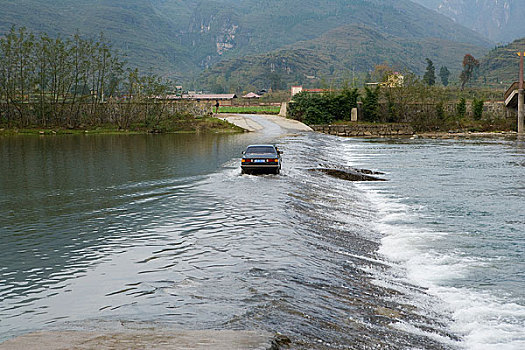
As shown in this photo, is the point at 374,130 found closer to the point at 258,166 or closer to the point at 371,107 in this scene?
the point at 371,107

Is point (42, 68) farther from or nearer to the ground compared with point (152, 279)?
farther from the ground

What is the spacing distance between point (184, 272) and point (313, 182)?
14.1 m

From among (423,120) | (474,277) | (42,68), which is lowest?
(474,277)

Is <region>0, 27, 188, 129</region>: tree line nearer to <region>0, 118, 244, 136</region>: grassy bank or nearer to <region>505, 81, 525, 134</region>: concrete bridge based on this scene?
<region>0, 118, 244, 136</region>: grassy bank

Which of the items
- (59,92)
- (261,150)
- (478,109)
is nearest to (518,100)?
(478,109)

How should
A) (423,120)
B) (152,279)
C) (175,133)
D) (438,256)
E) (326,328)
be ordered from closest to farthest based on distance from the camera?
1. (326,328)
2. (152,279)
3. (438,256)
4. (175,133)
5. (423,120)

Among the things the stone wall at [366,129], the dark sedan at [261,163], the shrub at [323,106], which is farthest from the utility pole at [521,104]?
the dark sedan at [261,163]

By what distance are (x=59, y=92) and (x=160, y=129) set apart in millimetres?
12997

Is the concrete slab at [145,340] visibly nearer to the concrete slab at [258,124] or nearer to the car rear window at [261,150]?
the car rear window at [261,150]

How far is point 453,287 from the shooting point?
11.1m

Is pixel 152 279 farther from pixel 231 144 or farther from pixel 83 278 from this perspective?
pixel 231 144

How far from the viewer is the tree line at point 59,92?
61.8 m

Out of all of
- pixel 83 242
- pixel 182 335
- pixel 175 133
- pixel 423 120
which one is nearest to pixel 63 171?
pixel 83 242

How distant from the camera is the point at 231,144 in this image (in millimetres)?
44938
